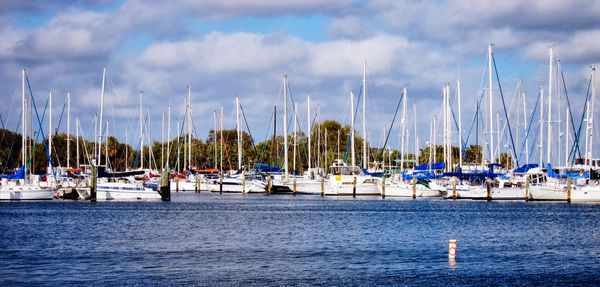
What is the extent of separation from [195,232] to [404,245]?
672 inches

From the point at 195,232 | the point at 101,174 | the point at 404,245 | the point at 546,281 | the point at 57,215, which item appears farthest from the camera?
the point at 101,174

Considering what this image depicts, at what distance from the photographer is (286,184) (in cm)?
14188

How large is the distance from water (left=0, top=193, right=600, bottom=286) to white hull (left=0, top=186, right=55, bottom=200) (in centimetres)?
283

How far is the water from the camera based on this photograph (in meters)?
45.9

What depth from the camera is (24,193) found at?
111250 millimetres

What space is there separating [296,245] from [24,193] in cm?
5743

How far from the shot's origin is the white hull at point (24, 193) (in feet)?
364

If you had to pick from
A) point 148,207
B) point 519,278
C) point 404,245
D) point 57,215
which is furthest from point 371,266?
point 148,207

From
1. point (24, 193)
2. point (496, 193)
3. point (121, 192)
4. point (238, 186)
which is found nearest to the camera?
point (24, 193)

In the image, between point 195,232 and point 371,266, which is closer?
point 371,266

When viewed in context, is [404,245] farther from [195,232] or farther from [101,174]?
[101,174]

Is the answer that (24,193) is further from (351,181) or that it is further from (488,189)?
(488,189)

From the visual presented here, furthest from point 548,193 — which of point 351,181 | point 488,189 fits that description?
point 351,181

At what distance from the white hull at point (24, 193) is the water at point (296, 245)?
283 cm
